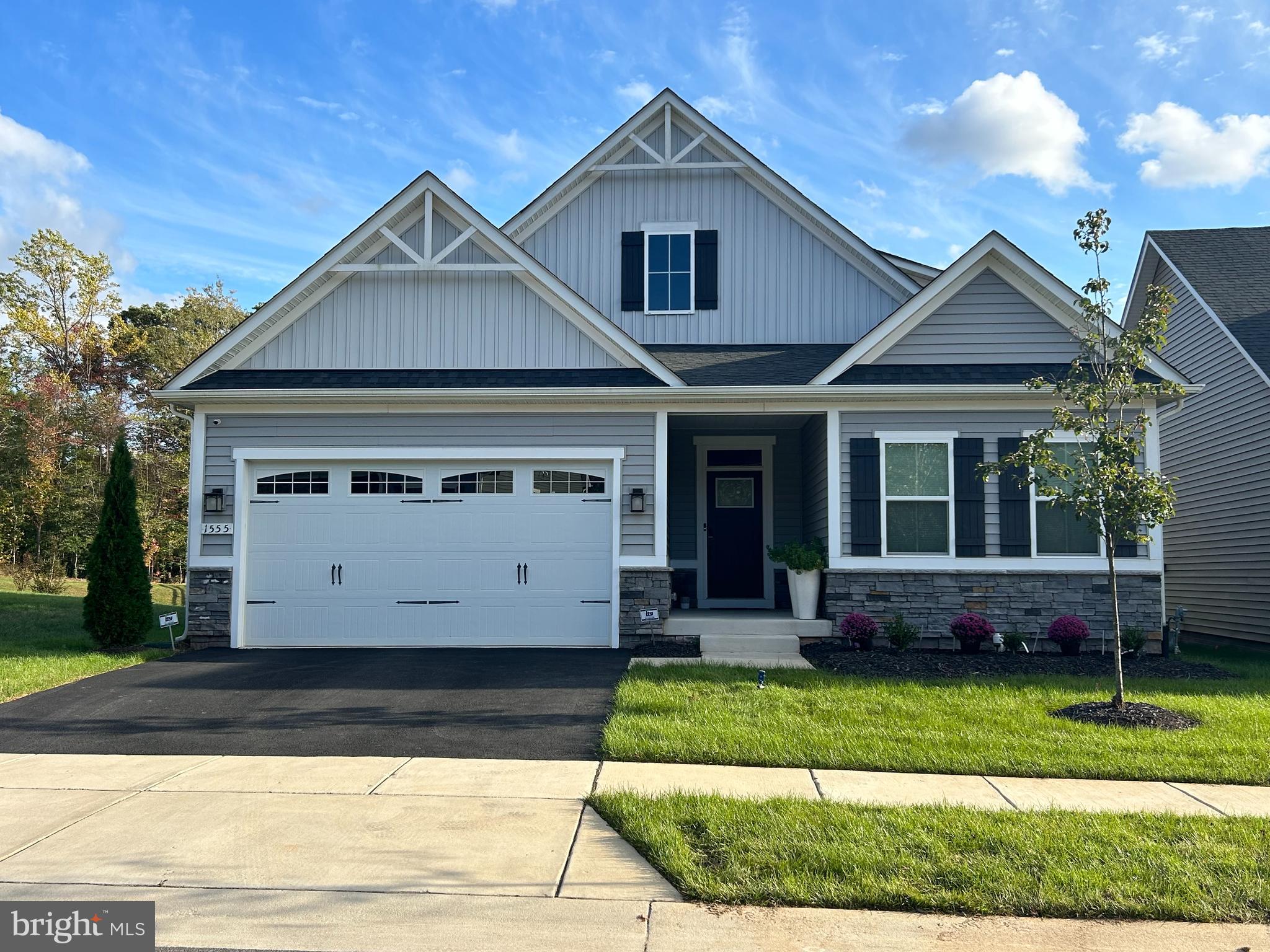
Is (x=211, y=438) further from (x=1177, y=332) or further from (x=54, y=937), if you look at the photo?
(x=1177, y=332)

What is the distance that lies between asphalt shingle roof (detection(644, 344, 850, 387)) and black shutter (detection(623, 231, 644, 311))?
28.7 inches

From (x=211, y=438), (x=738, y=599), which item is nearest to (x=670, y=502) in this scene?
(x=738, y=599)

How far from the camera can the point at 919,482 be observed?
1165cm

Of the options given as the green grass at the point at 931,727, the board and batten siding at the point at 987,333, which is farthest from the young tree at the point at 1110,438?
the board and batten siding at the point at 987,333

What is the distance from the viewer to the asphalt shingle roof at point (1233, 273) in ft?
45.5

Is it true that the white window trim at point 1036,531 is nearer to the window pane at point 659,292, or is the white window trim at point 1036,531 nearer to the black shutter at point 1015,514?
the black shutter at point 1015,514

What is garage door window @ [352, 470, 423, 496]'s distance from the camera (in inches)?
467

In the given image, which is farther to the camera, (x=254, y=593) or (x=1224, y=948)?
(x=254, y=593)

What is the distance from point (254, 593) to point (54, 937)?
8.31 m

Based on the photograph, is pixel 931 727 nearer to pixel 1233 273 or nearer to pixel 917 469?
pixel 917 469

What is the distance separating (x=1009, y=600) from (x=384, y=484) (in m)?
7.89

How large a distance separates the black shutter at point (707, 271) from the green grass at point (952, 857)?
9654 millimetres

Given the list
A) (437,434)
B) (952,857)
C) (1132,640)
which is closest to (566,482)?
(437,434)

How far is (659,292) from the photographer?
14.1 metres
